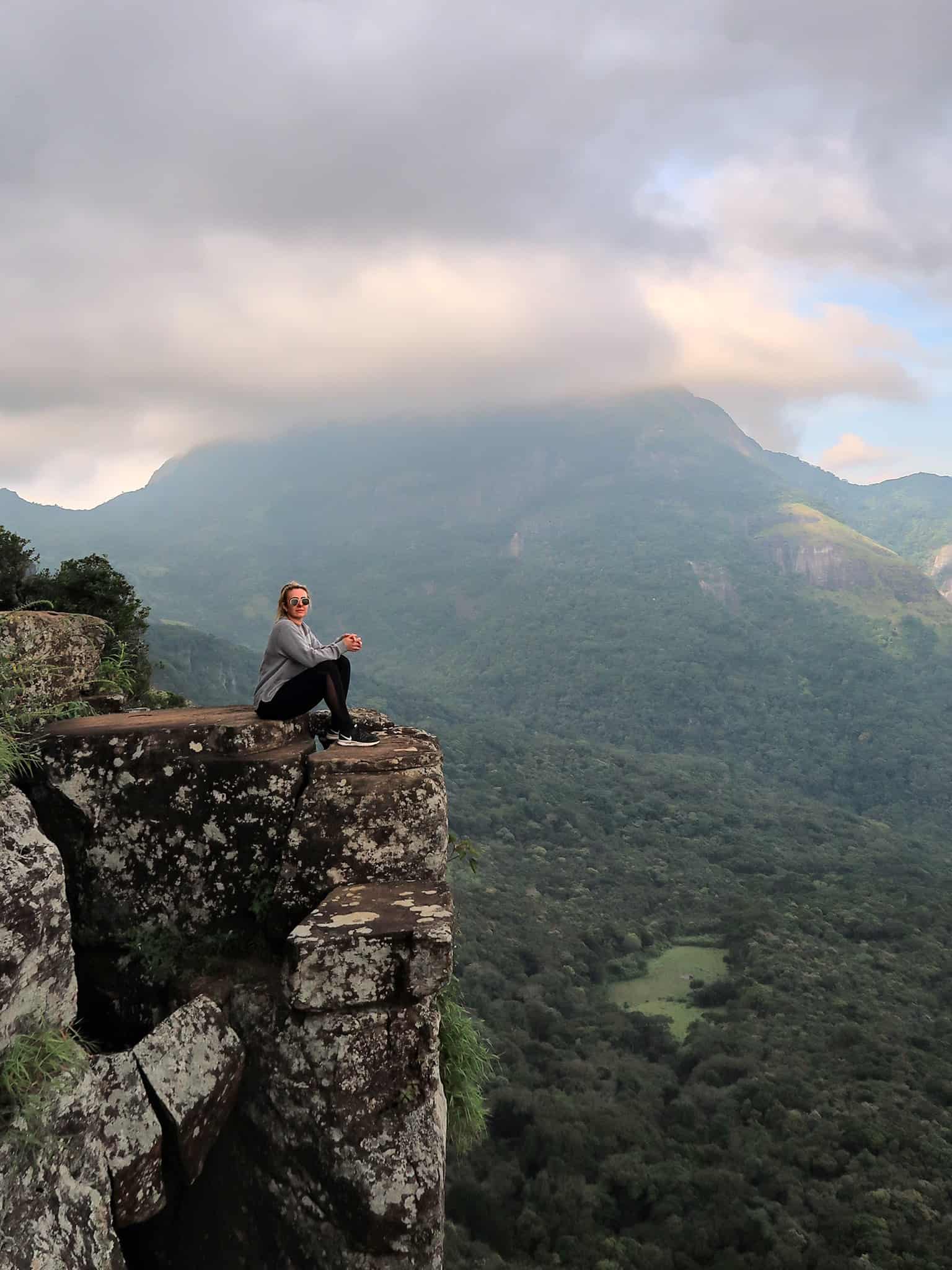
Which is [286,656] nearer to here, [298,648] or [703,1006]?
[298,648]

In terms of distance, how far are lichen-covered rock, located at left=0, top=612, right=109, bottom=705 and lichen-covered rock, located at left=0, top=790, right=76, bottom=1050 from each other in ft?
4.97

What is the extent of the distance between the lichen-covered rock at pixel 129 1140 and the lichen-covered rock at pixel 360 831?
1.50 meters

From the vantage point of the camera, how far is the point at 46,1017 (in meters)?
5.20

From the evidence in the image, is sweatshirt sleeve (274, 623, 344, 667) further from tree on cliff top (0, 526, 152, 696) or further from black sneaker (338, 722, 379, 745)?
tree on cliff top (0, 526, 152, 696)

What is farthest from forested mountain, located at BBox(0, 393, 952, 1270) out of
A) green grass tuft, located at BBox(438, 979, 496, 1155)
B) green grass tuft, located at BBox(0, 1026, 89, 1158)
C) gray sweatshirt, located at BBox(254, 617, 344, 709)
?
green grass tuft, located at BBox(0, 1026, 89, 1158)

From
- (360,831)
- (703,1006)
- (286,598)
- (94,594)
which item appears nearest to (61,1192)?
(360,831)

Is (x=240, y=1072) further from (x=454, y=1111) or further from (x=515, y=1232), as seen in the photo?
(x=515, y=1232)

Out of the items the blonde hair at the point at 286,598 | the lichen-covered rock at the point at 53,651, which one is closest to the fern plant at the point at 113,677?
the lichen-covered rock at the point at 53,651

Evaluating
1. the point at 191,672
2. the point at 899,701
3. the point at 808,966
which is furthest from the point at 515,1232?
the point at 899,701

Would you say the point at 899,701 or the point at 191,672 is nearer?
the point at 191,672

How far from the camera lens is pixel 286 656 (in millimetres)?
Answer: 7566

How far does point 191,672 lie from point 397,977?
11787cm

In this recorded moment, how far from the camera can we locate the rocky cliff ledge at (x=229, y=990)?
514 centimetres

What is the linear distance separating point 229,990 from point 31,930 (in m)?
1.55
